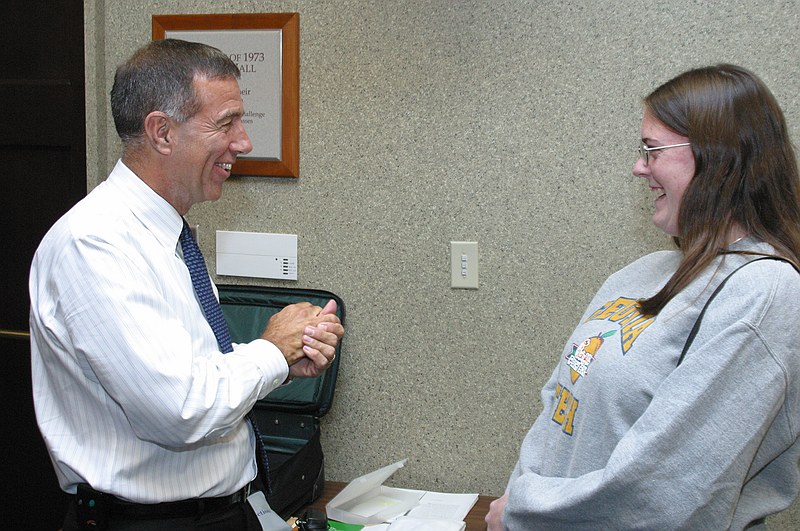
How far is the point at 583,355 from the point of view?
1.47 m

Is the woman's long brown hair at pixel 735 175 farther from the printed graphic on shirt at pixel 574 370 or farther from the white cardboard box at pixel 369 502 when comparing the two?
the white cardboard box at pixel 369 502

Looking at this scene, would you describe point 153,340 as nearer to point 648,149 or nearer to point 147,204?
point 147,204

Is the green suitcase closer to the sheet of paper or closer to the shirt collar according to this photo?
the sheet of paper

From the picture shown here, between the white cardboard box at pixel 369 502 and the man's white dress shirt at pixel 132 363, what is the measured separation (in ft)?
2.01

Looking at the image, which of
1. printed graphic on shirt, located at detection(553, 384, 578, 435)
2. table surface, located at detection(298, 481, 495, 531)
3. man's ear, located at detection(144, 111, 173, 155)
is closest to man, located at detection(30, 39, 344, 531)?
man's ear, located at detection(144, 111, 173, 155)

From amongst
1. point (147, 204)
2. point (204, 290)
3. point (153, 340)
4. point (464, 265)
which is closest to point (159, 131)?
point (147, 204)

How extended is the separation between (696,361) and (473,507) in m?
1.13

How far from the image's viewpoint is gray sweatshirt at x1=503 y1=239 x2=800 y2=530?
1.23m

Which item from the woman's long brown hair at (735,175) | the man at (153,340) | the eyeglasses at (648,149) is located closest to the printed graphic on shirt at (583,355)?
the woman's long brown hair at (735,175)

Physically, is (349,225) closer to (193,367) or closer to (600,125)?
(600,125)

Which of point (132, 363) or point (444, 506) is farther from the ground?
point (132, 363)

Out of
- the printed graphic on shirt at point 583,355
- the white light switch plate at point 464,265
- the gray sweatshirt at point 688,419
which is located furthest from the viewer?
the white light switch plate at point 464,265

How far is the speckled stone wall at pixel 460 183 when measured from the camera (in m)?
2.11

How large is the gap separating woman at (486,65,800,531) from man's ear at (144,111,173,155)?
0.86 m
